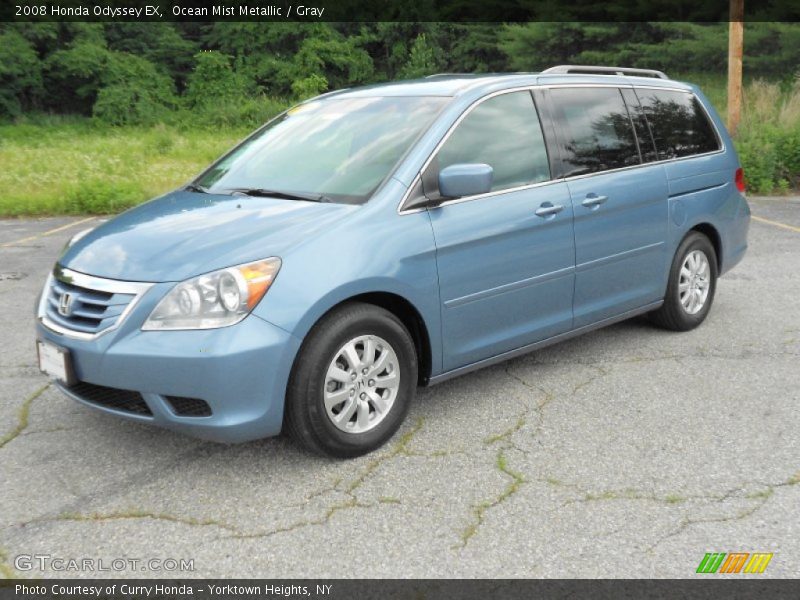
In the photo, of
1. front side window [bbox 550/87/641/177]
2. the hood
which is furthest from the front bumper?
front side window [bbox 550/87/641/177]

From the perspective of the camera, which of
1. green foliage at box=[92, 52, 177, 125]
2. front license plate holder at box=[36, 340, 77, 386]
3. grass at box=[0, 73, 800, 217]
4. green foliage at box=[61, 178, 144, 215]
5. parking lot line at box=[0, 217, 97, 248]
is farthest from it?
green foliage at box=[92, 52, 177, 125]

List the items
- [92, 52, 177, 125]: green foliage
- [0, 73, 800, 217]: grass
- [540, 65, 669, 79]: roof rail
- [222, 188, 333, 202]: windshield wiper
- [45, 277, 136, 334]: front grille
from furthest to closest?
1. [92, 52, 177, 125]: green foliage
2. [0, 73, 800, 217]: grass
3. [540, 65, 669, 79]: roof rail
4. [222, 188, 333, 202]: windshield wiper
5. [45, 277, 136, 334]: front grille

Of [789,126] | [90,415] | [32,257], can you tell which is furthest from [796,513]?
[789,126]

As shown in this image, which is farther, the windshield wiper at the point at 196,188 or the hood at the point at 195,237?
the windshield wiper at the point at 196,188

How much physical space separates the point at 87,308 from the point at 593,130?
3033 mm

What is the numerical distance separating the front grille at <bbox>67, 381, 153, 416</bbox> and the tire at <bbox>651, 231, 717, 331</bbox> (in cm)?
352

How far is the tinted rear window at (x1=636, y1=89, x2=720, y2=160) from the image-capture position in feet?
17.8

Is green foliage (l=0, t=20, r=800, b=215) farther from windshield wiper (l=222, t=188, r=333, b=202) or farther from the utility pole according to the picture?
windshield wiper (l=222, t=188, r=333, b=202)

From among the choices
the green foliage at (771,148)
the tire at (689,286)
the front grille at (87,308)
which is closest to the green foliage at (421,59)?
the green foliage at (771,148)

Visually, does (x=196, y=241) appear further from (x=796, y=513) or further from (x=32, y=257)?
(x=32, y=257)

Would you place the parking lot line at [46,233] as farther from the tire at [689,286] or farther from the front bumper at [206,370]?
the tire at [689,286]

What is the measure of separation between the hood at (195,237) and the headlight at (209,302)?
58mm

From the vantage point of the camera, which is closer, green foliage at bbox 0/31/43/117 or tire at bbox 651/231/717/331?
tire at bbox 651/231/717/331

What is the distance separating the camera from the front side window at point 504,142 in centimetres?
424
